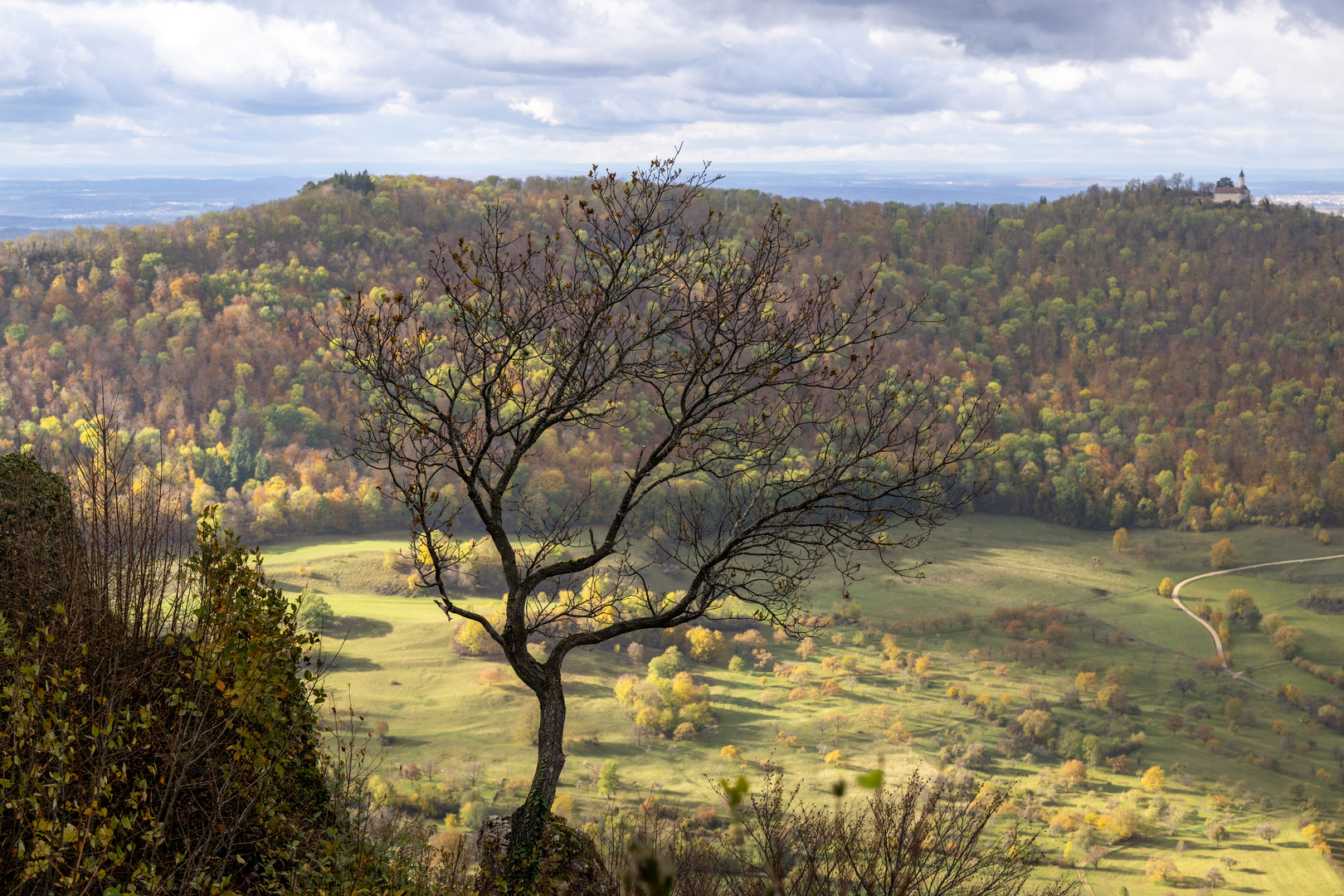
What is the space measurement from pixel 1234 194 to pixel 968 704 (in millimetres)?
59210

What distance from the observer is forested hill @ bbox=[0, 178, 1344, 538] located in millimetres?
54219

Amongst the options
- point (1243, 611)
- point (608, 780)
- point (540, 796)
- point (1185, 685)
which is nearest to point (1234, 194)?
point (1243, 611)

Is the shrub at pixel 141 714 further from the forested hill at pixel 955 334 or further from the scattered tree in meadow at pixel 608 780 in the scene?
the forested hill at pixel 955 334

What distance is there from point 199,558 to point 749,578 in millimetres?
4092

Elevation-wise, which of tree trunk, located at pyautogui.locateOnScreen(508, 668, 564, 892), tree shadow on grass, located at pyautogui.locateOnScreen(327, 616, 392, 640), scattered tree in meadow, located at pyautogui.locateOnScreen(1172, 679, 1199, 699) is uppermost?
tree trunk, located at pyautogui.locateOnScreen(508, 668, 564, 892)

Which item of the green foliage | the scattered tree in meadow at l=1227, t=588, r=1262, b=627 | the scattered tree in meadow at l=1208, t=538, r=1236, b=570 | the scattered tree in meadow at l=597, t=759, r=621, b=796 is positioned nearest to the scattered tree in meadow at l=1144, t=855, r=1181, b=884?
the scattered tree in meadow at l=597, t=759, r=621, b=796

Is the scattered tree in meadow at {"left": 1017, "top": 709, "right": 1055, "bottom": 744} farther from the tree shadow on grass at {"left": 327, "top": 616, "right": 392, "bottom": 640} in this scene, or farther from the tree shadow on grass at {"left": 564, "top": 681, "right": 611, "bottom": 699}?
the tree shadow on grass at {"left": 327, "top": 616, "right": 392, "bottom": 640}

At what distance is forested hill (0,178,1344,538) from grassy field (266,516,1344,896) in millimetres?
6647

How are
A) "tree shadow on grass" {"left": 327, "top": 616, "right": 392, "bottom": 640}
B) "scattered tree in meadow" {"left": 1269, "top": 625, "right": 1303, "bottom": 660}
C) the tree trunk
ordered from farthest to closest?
1. "scattered tree in meadow" {"left": 1269, "top": 625, "right": 1303, "bottom": 660}
2. "tree shadow on grass" {"left": 327, "top": 616, "right": 392, "bottom": 640}
3. the tree trunk

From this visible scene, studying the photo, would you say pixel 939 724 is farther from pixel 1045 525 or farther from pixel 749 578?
pixel 749 578

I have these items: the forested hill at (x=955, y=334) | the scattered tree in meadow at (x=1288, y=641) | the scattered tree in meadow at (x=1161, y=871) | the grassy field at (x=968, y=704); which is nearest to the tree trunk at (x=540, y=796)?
the grassy field at (x=968, y=704)

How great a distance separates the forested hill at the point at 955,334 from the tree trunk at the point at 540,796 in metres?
43.0

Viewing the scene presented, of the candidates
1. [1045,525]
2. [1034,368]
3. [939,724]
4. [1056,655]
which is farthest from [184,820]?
[1034,368]

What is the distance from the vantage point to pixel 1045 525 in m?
63.5
